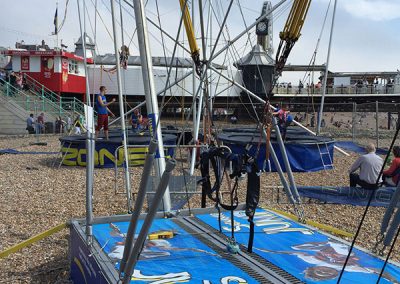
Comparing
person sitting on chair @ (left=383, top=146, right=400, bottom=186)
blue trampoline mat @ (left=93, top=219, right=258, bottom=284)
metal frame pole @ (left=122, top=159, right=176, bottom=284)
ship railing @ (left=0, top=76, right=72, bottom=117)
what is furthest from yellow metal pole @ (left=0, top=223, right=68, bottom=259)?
ship railing @ (left=0, top=76, right=72, bottom=117)

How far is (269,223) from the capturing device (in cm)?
616

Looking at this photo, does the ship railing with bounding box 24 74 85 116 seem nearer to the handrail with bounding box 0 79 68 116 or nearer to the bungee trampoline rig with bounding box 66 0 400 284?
the handrail with bounding box 0 79 68 116

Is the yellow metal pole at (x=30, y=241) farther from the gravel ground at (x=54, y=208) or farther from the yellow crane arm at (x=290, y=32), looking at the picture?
the yellow crane arm at (x=290, y=32)

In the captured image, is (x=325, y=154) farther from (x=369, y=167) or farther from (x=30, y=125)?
(x=30, y=125)

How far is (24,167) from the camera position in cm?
1390

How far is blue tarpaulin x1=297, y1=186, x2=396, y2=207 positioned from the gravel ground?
15cm

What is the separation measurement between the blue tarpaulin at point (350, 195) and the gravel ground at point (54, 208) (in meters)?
0.15

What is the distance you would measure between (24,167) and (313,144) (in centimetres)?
888

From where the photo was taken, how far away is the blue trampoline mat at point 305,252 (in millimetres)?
4426

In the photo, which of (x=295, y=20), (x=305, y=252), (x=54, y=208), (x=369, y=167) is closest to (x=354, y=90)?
(x=369, y=167)

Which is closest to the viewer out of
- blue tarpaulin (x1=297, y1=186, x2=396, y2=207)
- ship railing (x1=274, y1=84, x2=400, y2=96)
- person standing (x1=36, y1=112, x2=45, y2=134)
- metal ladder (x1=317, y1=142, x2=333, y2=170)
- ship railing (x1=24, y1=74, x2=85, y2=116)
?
blue tarpaulin (x1=297, y1=186, x2=396, y2=207)

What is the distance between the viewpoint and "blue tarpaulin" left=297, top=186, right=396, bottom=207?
29.0ft

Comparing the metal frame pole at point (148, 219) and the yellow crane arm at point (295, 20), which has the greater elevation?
the yellow crane arm at point (295, 20)

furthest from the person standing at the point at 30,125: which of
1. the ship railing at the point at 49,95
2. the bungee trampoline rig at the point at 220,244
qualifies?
the bungee trampoline rig at the point at 220,244
